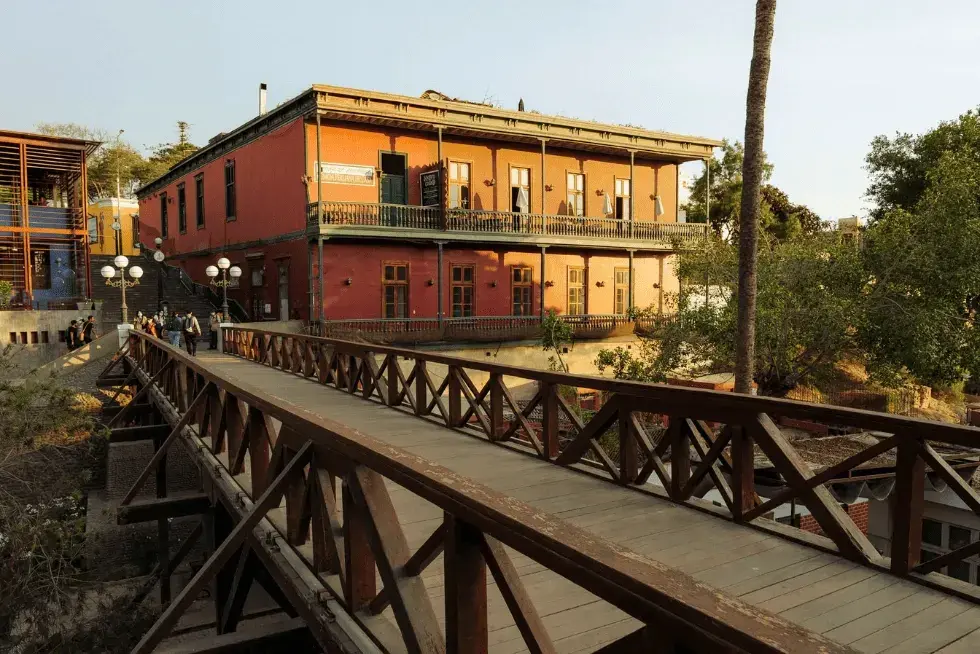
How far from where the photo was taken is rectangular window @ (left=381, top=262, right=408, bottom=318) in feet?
75.7

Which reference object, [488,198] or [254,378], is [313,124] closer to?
[488,198]

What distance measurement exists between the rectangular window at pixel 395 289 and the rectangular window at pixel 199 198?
11718 mm

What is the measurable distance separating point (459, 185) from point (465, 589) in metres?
23.1

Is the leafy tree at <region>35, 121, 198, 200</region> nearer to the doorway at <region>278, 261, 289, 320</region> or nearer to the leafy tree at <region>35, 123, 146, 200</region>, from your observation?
the leafy tree at <region>35, 123, 146, 200</region>

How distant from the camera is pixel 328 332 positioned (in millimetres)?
21094

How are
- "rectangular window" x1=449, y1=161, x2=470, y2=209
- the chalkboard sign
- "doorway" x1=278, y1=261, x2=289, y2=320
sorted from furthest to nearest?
1. "rectangular window" x1=449, y1=161, x2=470, y2=209
2. "doorway" x1=278, y1=261, x2=289, y2=320
3. the chalkboard sign

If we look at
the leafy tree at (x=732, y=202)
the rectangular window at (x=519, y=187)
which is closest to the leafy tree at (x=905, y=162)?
the leafy tree at (x=732, y=202)

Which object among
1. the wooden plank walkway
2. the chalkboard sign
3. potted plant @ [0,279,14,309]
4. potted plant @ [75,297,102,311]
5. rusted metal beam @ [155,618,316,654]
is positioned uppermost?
the chalkboard sign

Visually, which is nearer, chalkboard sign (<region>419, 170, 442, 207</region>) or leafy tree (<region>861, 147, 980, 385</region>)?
leafy tree (<region>861, 147, 980, 385</region>)

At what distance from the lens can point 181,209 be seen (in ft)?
105

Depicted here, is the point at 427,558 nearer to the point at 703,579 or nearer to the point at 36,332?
the point at 703,579

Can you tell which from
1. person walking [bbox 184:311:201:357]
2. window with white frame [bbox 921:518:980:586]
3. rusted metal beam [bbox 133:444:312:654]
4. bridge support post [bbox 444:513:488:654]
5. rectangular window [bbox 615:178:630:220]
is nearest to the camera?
bridge support post [bbox 444:513:488:654]

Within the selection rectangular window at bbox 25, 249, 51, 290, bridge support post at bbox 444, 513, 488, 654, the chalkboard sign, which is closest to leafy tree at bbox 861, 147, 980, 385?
the chalkboard sign

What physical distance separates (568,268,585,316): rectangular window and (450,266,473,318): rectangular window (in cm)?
452
